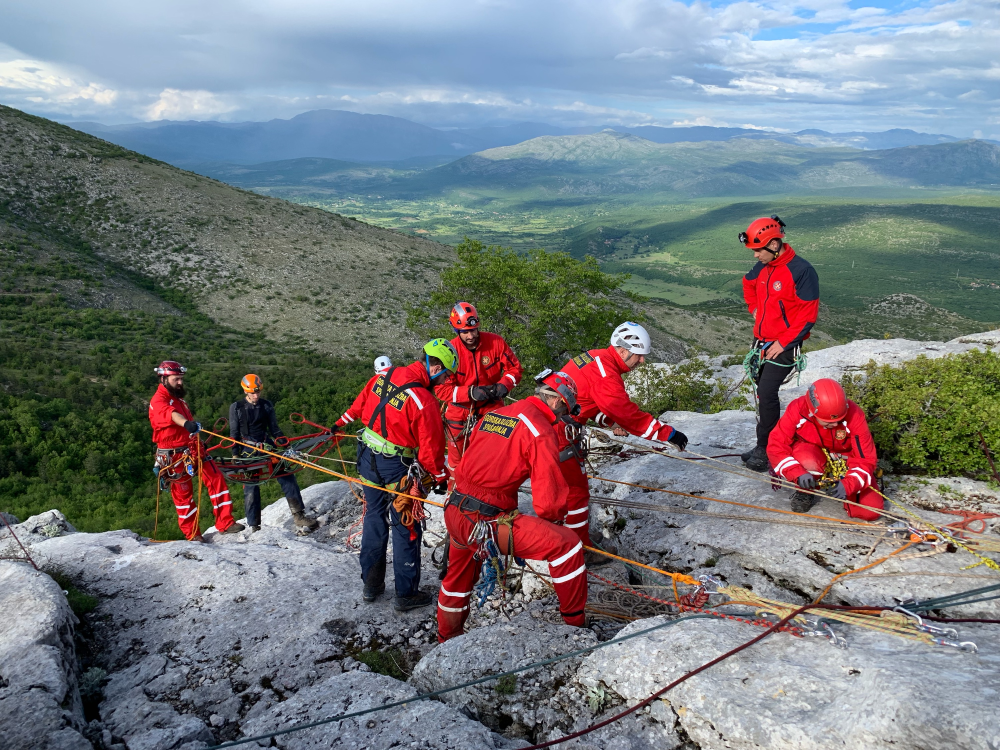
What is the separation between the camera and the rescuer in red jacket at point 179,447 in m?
8.66

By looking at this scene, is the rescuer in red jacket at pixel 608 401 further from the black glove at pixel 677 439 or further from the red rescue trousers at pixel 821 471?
the red rescue trousers at pixel 821 471

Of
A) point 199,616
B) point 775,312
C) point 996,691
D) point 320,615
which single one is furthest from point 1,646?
point 775,312

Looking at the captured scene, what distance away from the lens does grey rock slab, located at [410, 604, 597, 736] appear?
13.4ft

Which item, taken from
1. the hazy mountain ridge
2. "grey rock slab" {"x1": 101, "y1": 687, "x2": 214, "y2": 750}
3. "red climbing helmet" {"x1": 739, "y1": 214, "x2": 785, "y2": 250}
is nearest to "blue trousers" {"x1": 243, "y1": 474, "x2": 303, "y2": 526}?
"grey rock slab" {"x1": 101, "y1": 687, "x2": 214, "y2": 750}

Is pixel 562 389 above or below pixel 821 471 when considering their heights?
above

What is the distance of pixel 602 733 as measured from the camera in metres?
3.67

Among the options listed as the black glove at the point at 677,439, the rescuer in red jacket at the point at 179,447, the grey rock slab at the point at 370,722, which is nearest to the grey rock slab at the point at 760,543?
the black glove at the point at 677,439

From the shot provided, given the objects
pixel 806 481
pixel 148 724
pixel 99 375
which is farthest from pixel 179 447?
pixel 99 375

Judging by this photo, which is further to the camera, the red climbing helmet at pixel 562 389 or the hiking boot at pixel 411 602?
the hiking boot at pixel 411 602

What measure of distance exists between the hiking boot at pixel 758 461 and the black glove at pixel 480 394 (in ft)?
11.9

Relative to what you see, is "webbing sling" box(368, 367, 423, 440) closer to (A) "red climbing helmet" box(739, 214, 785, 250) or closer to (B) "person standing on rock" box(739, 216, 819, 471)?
(B) "person standing on rock" box(739, 216, 819, 471)

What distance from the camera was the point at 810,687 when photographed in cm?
344

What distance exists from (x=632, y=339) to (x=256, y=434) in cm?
683

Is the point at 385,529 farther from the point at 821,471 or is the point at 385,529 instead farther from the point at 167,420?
the point at 821,471
